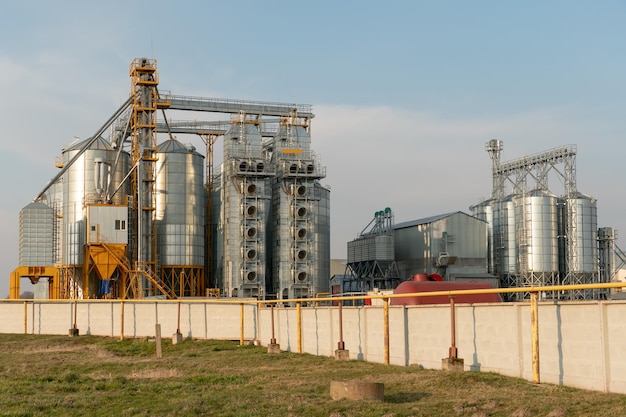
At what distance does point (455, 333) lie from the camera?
2333cm

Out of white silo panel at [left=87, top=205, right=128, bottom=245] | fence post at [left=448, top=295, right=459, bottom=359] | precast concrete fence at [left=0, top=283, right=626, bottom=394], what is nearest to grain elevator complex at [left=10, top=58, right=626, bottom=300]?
white silo panel at [left=87, top=205, right=128, bottom=245]

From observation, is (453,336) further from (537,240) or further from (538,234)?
(538,234)

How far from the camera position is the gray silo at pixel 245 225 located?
69.1 metres

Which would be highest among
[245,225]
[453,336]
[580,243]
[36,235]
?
[245,225]

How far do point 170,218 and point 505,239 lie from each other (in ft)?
112

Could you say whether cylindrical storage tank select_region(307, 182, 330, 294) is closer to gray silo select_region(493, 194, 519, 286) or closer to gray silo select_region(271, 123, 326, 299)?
gray silo select_region(271, 123, 326, 299)

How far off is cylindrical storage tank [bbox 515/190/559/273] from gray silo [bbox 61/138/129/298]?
38.7m

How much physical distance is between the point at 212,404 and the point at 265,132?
6628 cm

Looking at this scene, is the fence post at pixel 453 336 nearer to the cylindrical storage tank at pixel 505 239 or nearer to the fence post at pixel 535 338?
the fence post at pixel 535 338

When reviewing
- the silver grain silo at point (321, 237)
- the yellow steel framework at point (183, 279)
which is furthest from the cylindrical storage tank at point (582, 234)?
the yellow steel framework at point (183, 279)

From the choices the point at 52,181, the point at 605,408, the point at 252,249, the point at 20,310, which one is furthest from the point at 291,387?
the point at 52,181

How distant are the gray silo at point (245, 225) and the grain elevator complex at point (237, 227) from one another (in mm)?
103

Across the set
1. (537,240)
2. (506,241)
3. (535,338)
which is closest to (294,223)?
(506,241)

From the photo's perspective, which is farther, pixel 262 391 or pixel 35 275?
Answer: pixel 35 275
